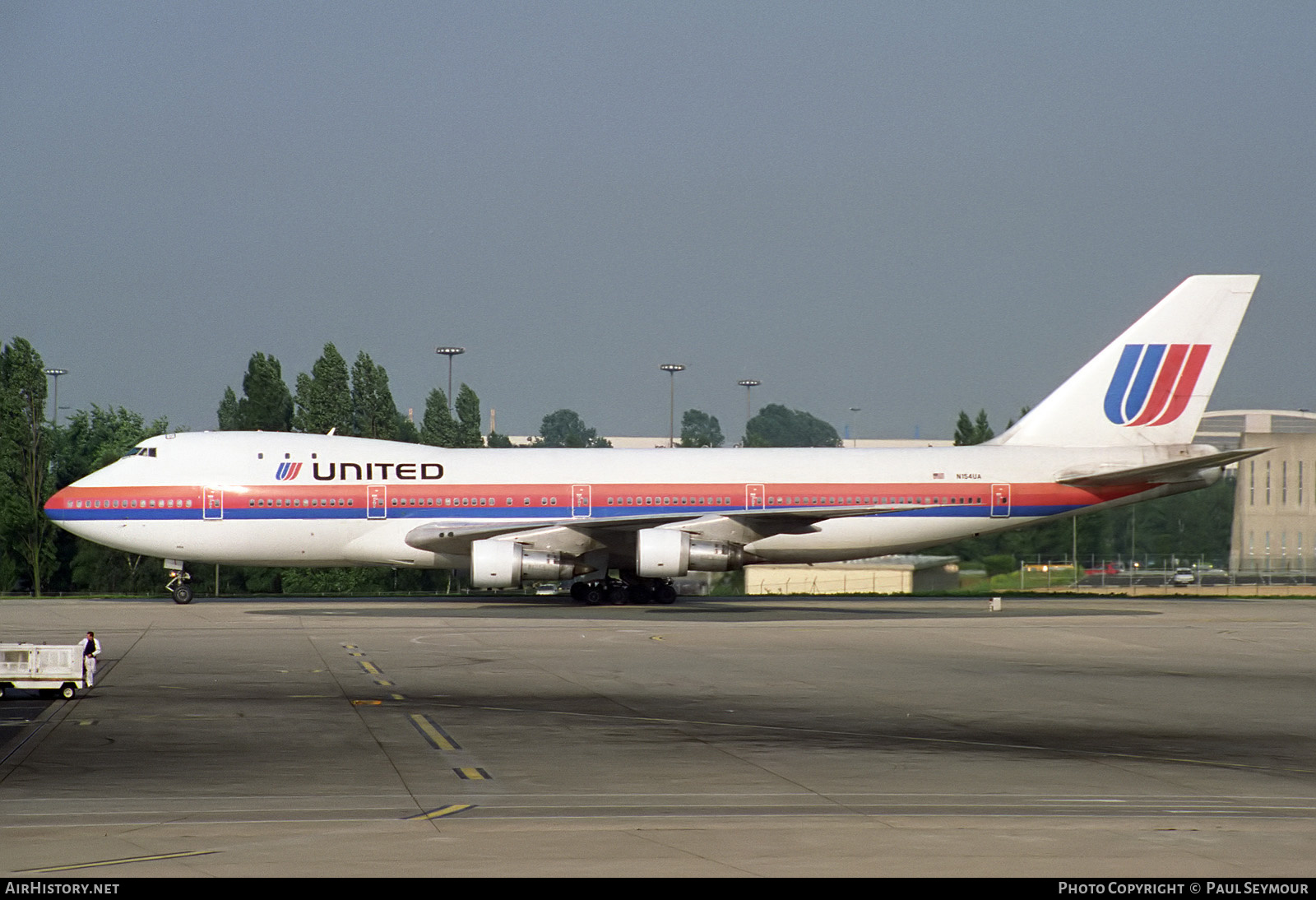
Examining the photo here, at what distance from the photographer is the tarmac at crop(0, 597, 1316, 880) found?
30.8 feet

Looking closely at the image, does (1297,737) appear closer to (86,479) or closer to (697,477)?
(697,477)

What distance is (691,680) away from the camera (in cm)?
2156

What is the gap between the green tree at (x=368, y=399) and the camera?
87.6 m

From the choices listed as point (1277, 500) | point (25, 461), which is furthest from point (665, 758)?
point (1277, 500)

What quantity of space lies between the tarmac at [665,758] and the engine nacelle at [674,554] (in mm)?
7820

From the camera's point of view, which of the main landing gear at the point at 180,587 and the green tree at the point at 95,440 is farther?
the green tree at the point at 95,440

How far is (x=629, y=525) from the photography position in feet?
124

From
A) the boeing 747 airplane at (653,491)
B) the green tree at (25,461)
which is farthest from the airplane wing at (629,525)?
the green tree at (25,461)

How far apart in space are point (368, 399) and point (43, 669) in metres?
70.1

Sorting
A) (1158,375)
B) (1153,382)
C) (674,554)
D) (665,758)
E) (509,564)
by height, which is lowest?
(665,758)

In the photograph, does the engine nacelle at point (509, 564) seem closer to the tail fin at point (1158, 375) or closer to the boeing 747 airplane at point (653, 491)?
the boeing 747 airplane at point (653, 491)

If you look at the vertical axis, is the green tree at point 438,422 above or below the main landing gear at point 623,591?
above

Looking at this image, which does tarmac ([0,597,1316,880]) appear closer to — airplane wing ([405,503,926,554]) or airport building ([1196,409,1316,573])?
airplane wing ([405,503,926,554])

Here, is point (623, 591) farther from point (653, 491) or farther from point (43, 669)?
point (43, 669)
